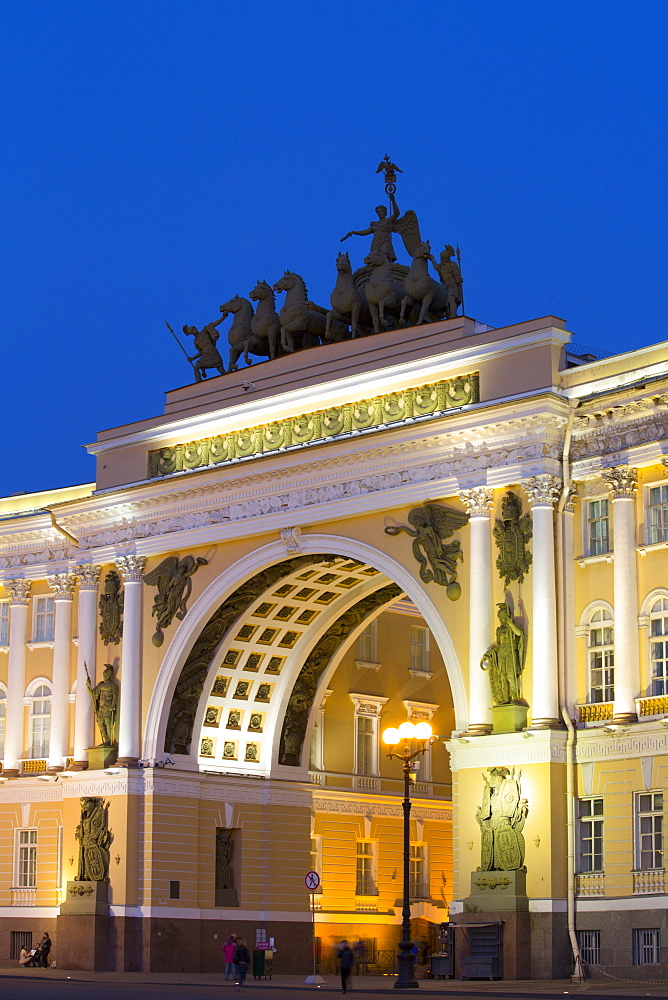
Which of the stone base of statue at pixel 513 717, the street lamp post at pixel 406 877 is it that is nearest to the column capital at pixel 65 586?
the street lamp post at pixel 406 877

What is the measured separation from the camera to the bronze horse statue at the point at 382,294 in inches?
1617

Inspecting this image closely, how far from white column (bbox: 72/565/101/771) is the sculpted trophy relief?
6.29 meters

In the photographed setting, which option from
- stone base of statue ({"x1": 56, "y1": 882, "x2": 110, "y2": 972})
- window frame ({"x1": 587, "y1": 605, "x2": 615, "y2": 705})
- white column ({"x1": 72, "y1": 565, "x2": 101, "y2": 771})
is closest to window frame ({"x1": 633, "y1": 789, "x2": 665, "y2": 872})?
window frame ({"x1": 587, "y1": 605, "x2": 615, "y2": 705})

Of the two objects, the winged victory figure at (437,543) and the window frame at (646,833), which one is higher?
the winged victory figure at (437,543)

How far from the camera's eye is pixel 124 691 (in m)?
44.2

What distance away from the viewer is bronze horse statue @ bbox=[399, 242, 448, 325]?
4034 cm

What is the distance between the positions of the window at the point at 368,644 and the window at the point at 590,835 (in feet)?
49.2

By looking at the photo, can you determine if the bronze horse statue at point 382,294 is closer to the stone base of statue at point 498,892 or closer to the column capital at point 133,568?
the column capital at point 133,568

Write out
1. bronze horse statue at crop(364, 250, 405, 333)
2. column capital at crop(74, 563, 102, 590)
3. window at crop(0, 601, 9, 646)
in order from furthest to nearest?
window at crop(0, 601, 9, 646) < column capital at crop(74, 563, 102, 590) < bronze horse statue at crop(364, 250, 405, 333)

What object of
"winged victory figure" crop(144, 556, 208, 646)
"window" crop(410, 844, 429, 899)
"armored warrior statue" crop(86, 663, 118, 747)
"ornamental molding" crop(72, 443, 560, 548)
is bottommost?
"window" crop(410, 844, 429, 899)

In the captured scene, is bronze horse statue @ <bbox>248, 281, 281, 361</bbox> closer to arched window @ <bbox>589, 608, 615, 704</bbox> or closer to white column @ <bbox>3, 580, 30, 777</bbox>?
white column @ <bbox>3, 580, 30, 777</bbox>

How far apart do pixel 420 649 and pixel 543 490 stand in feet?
55.0

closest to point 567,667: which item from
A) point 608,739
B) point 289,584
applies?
point 608,739

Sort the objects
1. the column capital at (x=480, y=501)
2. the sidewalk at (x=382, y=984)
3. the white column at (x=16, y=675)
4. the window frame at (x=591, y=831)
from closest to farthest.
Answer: the sidewalk at (x=382, y=984)
the window frame at (x=591, y=831)
the column capital at (x=480, y=501)
the white column at (x=16, y=675)
